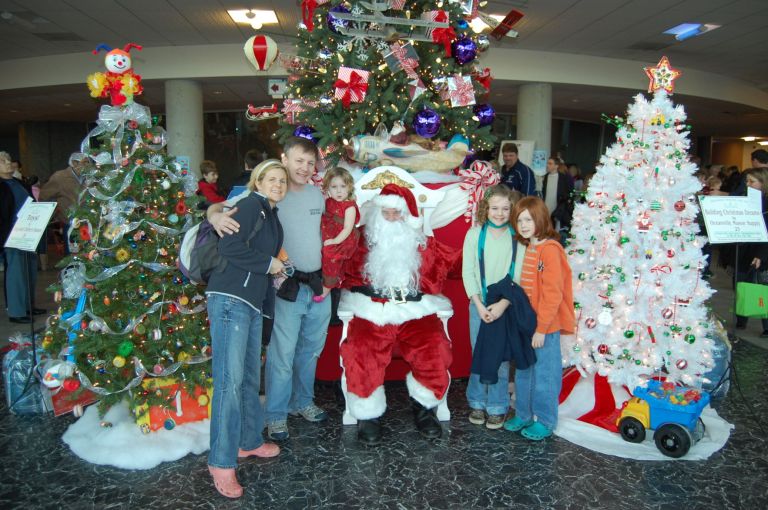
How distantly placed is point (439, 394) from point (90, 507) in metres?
1.92

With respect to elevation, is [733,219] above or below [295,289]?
above

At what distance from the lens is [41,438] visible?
10.8ft

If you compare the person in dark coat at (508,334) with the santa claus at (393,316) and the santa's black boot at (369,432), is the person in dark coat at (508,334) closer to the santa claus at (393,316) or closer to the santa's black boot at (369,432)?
the santa claus at (393,316)

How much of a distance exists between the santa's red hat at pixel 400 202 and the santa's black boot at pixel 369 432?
1252mm

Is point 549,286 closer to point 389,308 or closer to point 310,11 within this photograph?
point 389,308

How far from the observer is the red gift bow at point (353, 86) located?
4.17 meters

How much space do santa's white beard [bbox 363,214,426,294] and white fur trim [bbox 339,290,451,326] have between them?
89 mm

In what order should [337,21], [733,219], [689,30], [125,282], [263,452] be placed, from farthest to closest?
[689,30], [337,21], [733,219], [125,282], [263,452]

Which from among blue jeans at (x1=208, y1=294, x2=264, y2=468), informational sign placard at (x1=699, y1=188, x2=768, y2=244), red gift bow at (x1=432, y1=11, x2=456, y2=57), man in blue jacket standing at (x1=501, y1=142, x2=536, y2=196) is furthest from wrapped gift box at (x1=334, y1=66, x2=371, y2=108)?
man in blue jacket standing at (x1=501, y1=142, x2=536, y2=196)

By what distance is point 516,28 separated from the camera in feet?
31.7

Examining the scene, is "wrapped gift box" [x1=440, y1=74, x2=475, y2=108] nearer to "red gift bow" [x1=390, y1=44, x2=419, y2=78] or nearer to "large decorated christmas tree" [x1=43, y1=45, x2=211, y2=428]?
"red gift bow" [x1=390, y1=44, x2=419, y2=78]

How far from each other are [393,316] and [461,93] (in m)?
2.11

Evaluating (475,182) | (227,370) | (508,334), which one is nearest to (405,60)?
(475,182)

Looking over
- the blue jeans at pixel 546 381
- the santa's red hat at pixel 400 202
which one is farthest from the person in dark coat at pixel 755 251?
the santa's red hat at pixel 400 202
